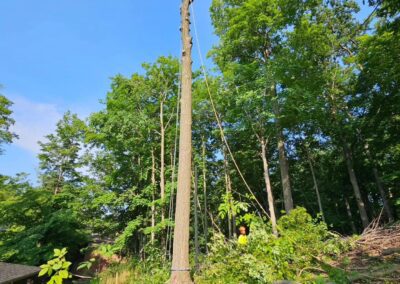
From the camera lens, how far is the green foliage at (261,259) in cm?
434

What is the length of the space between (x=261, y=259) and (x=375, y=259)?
8.96 feet

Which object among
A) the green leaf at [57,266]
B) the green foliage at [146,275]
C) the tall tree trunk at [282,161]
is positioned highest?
the tall tree trunk at [282,161]

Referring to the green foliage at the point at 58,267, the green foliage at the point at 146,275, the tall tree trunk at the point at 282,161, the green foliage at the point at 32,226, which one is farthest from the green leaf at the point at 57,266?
the green foliage at the point at 32,226

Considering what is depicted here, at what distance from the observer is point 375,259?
225 inches

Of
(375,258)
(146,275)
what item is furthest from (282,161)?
(146,275)

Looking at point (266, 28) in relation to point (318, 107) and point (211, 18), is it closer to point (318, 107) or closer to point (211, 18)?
point (211, 18)

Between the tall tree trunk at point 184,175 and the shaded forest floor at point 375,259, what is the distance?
2341 millimetres

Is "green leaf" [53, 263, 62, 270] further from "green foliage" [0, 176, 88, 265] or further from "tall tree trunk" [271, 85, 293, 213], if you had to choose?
"green foliage" [0, 176, 88, 265]

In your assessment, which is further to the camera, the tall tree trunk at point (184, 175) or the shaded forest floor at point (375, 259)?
the shaded forest floor at point (375, 259)

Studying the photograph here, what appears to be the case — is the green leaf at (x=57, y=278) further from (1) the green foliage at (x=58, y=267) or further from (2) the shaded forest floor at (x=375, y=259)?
(2) the shaded forest floor at (x=375, y=259)

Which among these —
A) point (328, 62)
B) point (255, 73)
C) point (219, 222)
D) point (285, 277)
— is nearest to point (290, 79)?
point (255, 73)

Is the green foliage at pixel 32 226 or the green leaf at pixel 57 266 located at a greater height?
the green foliage at pixel 32 226

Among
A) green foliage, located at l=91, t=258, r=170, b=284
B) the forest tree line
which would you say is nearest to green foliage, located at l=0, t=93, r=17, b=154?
the forest tree line

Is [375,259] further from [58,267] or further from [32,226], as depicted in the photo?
[32,226]
